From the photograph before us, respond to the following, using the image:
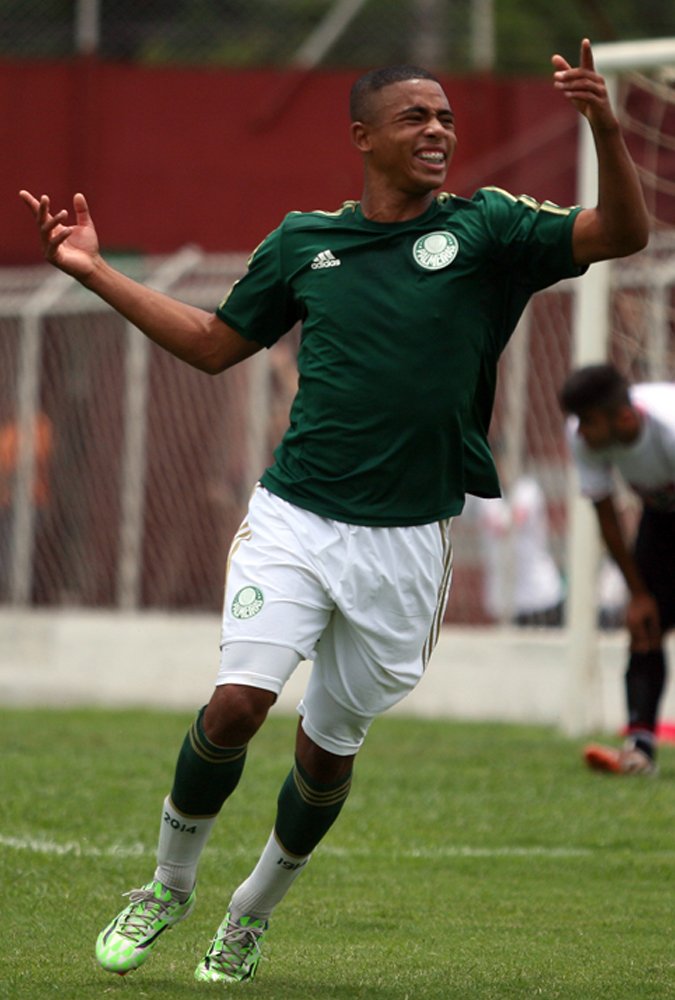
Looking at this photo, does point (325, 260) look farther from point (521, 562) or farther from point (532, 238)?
point (521, 562)

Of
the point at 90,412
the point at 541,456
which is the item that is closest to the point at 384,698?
the point at 541,456

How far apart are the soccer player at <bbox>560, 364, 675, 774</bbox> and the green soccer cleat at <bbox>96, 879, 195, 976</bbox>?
14.6 feet

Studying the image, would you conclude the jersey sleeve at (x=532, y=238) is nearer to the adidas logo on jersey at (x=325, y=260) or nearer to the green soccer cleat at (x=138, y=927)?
the adidas logo on jersey at (x=325, y=260)

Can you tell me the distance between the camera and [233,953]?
208 inches

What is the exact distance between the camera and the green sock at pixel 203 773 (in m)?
5.18

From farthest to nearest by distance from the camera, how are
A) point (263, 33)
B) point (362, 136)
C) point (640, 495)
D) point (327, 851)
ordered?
point (263, 33) → point (640, 495) → point (327, 851) → point (362, 136)

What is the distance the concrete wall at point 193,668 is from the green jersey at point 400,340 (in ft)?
22.0

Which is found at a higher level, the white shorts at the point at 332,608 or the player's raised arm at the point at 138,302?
the player's raised arm at the point at 138,302

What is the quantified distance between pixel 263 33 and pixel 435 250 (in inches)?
583

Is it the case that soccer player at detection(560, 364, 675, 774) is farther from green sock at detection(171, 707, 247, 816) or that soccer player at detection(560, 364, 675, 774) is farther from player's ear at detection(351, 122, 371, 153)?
green sock at detection(171, 707, 247, 816)

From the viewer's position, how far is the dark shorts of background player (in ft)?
32.6

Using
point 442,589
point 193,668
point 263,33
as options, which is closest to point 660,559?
point 442,589

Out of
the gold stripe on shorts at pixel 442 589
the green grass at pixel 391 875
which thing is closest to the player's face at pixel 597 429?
the green grass at pixel 391 875

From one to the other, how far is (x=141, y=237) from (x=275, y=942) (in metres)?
12.7
